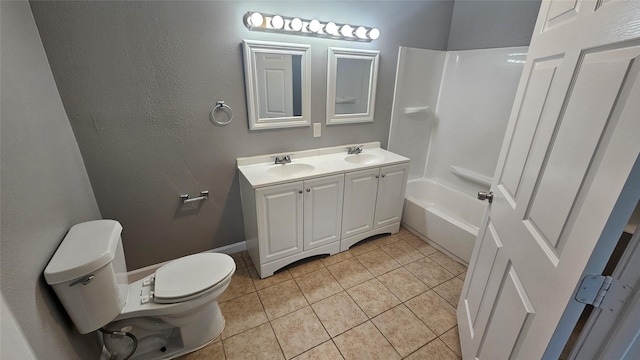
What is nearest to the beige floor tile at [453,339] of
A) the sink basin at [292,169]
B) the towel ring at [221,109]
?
the sink basin at [292,169]

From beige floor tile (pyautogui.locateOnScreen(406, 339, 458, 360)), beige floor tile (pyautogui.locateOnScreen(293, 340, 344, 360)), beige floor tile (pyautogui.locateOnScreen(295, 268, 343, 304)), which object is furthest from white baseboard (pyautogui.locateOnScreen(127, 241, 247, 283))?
beige floor tile (pyautogui.locateOnScreen(406, 339, 458, 360))

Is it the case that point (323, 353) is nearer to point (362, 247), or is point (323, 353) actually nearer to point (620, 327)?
point (362, 247)

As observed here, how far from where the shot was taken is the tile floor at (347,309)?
4.82 ft

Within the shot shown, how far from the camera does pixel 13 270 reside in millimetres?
781

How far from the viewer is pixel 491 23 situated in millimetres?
2262

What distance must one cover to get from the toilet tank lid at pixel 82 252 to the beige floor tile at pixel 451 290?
2.01m

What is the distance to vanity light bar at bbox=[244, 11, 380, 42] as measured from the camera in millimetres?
1721

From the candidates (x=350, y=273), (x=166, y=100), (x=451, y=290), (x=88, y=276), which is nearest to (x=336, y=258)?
(x=350, y=273)

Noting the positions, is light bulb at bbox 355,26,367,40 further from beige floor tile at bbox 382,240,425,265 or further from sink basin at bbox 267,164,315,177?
beige floor tile at bbox 382,240,425,265

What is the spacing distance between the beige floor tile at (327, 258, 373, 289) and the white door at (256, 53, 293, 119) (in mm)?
1326

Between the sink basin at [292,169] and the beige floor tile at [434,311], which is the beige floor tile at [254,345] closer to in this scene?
the beige floor tile at [434,311]

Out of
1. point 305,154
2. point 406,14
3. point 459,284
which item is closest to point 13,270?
point 305,154

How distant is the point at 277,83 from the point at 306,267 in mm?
1495

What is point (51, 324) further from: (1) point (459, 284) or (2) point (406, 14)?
(2) point (406, 14)
